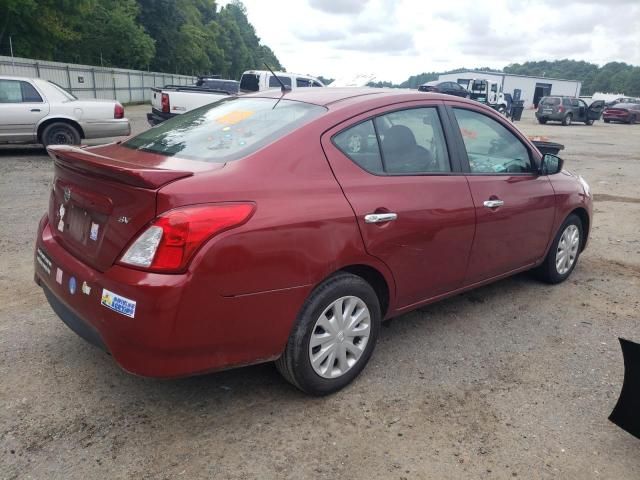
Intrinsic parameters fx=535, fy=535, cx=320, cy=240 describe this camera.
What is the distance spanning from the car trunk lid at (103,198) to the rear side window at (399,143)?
102 centimetres

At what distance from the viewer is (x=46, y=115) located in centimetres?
1030

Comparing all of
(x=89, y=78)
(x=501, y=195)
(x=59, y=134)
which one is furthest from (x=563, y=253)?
(x=89, y=78)

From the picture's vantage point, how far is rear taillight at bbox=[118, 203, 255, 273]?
2293mm

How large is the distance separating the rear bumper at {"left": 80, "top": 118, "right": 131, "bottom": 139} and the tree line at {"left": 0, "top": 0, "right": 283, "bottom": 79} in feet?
81.1

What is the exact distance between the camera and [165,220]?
7.56 feet

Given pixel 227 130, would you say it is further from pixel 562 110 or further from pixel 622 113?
pixel 622 113

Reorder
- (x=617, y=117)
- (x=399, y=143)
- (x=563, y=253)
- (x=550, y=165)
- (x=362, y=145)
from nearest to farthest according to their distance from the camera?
1. (x=362, y=145)
2. (x=399, y=143)
3. (x=550, y=165)
4. (x=563, y=253)
5. (x=617, y=117)

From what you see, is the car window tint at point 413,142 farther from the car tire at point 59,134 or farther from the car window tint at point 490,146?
the car tire at point 59,134

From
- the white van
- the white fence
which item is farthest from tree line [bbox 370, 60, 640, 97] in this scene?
the white van

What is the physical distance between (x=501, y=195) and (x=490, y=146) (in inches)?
17.4

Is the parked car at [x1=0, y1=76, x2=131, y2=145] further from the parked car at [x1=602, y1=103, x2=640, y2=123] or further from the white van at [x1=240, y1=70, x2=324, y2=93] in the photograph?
the parked car at [x1=602, y1=103, x2=640, y2=123]

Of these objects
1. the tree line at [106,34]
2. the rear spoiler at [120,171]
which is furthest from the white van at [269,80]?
the tree line at [106,34]

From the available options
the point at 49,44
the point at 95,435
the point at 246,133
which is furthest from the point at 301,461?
the point at 49,44

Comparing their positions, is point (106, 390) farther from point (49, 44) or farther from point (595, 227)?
point (49, 44)
